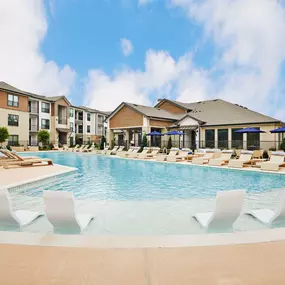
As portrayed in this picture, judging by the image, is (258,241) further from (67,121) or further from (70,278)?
(67,121)

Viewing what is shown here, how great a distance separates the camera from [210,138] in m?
27.5

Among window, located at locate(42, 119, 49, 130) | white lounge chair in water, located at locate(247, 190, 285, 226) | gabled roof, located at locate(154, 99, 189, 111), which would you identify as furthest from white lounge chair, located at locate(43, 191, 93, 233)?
window, located at locate(42, 119, 49, 130)

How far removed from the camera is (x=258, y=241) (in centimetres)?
314

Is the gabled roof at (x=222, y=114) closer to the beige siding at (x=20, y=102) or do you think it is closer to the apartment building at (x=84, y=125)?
the beige siding at (x=20, y=102)

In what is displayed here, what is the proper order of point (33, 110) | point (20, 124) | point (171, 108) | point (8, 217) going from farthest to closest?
point (33, 110)
point (20, 124)
point (171, 108)
point (8, 217)

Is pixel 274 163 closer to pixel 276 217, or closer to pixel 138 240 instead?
pixel 276 217

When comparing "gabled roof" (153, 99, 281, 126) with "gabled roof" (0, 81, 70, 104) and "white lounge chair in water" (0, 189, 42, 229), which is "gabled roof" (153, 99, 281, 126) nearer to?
"gabled roof" (0, 81, 70, 104)

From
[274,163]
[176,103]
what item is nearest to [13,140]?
[176,103]

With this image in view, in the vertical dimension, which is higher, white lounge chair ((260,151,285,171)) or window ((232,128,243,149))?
window ((232,128,243,149))

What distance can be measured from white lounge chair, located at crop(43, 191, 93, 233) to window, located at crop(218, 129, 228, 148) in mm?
23947

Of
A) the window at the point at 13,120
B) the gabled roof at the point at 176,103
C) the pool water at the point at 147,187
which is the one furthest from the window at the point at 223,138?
the window at the point at 13,120

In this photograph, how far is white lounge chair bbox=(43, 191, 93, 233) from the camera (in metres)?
3.97

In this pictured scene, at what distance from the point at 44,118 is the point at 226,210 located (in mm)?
43692

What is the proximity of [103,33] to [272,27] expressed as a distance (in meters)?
19.5
